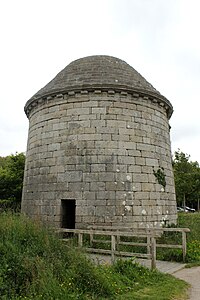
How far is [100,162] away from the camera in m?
9.62

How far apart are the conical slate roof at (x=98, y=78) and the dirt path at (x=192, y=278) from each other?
6.06 m

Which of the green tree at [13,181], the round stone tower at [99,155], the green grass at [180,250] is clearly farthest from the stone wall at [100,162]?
the green tree at [13,181]

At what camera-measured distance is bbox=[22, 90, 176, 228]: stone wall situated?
940cm

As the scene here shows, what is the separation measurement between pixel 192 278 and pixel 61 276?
2.87 m

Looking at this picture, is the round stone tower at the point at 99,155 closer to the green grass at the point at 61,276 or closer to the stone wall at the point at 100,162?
the stone wall at the point at 100,162

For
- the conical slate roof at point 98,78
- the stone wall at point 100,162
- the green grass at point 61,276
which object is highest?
the conical slate roof at point 98,78

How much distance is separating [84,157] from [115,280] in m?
5.15

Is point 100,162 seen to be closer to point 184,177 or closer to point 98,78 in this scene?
point 98,78

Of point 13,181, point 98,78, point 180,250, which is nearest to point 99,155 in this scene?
point 98,78

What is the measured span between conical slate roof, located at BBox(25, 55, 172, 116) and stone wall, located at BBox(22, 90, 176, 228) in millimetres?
236

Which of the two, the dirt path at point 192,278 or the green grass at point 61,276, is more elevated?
the green grass at point 61,276

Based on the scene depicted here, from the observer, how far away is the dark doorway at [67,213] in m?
9.88

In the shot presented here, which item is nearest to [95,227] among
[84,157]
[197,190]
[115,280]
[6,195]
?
[84,157]

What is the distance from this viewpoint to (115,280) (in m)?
5.04
